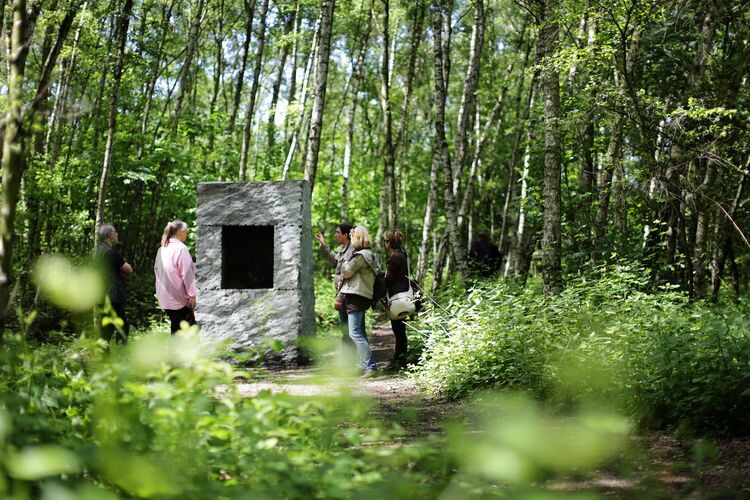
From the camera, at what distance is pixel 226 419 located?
246 centimetres

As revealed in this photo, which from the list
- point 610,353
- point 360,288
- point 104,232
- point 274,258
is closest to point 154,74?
point 274,258

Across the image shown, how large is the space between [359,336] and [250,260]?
3642 millimetres

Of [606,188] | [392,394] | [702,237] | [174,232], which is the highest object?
[606,188]

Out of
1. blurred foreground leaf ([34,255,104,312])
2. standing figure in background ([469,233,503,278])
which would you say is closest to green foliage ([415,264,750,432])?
blurred foreground leaf ([34,255,104,312])

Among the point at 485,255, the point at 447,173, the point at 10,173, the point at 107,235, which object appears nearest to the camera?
the point at 10,173

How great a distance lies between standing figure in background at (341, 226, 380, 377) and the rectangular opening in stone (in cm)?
317

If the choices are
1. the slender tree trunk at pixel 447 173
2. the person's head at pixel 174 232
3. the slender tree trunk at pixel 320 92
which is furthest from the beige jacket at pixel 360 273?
the slender tree trunk at pixel 447 173

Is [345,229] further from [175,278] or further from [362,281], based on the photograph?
[175,278]

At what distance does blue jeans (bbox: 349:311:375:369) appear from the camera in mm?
8266

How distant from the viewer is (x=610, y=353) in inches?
233

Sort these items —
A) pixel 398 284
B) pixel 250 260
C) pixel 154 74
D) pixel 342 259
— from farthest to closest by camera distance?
1. pixel 154 74
2. pixel 250 260
3. pixel 342 259
4. pixel 398 284

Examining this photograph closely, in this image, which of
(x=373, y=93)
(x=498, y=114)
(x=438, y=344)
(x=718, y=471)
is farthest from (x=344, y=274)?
(x=373, y=93)

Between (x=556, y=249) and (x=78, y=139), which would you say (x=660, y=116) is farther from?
(x=78, y=139)

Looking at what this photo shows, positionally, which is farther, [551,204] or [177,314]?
[551,204]
